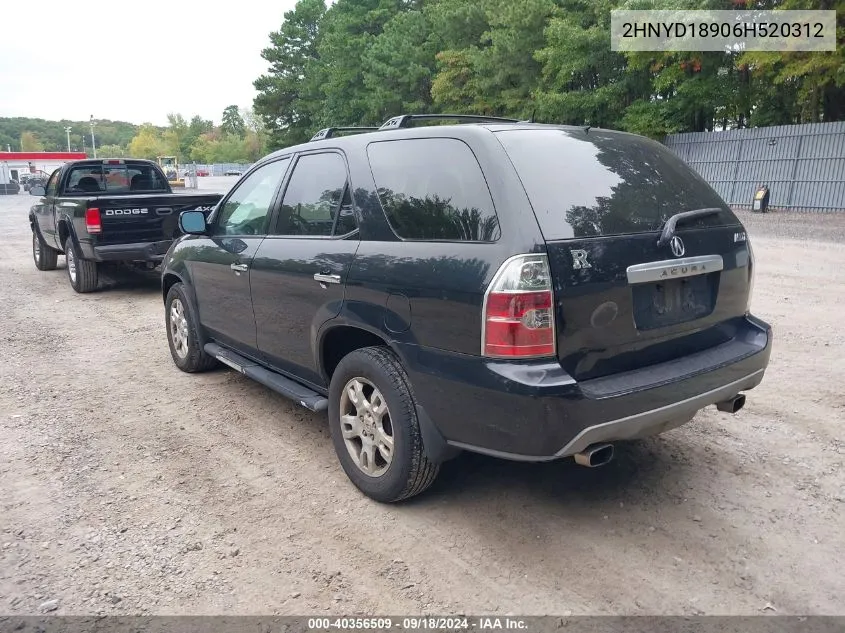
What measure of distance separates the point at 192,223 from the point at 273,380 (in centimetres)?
155

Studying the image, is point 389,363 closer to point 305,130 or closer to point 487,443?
point 487,443

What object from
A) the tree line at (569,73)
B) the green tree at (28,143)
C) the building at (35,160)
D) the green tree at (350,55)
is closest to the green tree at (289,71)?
the green tree at (350,55)

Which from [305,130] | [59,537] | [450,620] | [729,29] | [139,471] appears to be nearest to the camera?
[450,620]

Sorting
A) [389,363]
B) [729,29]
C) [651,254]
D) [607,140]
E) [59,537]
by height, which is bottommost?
[59,537]

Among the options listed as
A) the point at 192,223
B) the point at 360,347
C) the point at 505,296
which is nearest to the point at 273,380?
the point at 360,347

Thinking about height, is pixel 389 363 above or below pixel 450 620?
above

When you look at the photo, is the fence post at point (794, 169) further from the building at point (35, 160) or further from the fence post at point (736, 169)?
the building at point (35, 160)

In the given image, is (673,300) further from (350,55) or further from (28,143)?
(28,143)

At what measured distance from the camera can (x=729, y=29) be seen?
20.9 metres

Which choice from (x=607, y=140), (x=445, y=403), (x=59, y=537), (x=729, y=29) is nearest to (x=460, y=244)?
(x=445, y=403)

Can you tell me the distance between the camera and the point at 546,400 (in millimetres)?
2781

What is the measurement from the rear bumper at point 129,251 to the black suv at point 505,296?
590cm

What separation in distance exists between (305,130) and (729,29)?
127 feet

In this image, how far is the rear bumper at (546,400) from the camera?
9.21 feet
